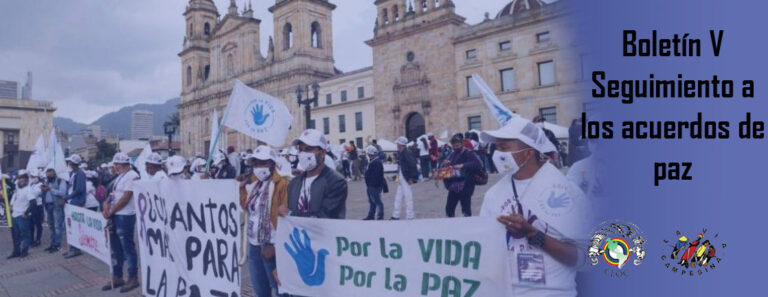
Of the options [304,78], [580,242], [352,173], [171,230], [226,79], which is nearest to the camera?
[580,242]

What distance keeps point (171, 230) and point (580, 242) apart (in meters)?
4.00

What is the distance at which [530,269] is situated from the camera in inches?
94.5

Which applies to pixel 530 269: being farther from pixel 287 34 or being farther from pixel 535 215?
pixel 287 34

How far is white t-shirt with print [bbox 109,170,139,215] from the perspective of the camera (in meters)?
5.72

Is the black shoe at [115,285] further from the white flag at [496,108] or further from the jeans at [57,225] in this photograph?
the white flag at [496,108]

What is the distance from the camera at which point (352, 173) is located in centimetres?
2202

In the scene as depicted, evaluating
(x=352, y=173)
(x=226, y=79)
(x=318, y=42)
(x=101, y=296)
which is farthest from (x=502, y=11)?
(x=101, y=296)

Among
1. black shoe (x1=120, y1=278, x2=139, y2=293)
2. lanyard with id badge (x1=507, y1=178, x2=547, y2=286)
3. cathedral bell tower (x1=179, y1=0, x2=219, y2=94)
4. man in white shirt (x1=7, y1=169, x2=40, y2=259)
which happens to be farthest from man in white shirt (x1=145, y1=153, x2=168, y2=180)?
cathedral bell tower (x1=179, y1=0, x2=219, y2=94)

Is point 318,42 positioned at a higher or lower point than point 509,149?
higher

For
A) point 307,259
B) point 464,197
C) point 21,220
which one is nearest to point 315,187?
point 307,259

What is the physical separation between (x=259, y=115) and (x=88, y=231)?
4.65 metres

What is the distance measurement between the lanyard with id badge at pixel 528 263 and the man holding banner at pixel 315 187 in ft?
5.16

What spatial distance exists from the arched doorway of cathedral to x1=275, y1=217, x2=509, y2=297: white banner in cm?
2907

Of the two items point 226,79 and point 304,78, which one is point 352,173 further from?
point 226,79
